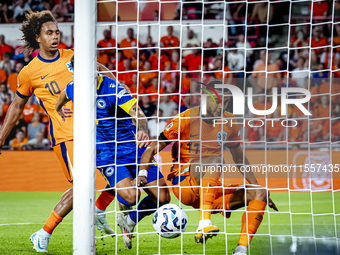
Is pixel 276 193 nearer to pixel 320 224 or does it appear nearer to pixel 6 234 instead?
pixel 320 224

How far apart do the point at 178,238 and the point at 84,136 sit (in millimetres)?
1764

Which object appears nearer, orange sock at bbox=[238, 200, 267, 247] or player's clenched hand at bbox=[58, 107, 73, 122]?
orange sock at bbox=[238, 200, 267, 247]

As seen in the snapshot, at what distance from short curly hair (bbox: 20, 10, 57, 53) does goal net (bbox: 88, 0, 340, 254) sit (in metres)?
0.81

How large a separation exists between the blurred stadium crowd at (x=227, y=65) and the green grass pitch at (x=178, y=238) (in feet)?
3.55

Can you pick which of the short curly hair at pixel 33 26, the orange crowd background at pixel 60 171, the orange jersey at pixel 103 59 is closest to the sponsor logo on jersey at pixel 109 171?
the short curly hair at pixel 33 26

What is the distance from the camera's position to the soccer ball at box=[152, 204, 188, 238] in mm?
2900

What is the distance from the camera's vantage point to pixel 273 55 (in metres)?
7.23

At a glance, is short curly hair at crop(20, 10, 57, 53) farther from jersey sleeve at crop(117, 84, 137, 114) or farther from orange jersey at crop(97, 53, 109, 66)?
orange jersey at crop(97, 53, 109, 66)

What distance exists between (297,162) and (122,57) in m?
3.66

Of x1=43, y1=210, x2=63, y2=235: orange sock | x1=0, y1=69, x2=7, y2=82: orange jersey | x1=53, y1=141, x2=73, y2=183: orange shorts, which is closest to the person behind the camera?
x1=43, y1=210, x2=63, y2=235: orange sock

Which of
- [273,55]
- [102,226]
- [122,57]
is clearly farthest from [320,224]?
[122,57]

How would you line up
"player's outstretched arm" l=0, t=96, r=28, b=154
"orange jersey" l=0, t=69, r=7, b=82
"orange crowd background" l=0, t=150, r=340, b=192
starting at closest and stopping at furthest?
"player's outstretched arm" l=0, t=96, r=28, b=154, "orange crowd background" l=0, t=150, r=340, b=192, "orange jersey" l=0, t=69, r=7, b=82

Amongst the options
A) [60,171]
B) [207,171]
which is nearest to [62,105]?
[207,171]

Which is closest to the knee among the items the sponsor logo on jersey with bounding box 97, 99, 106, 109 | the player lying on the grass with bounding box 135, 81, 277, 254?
the player lying on the grass with bounding box 135, 81, 277, 254
